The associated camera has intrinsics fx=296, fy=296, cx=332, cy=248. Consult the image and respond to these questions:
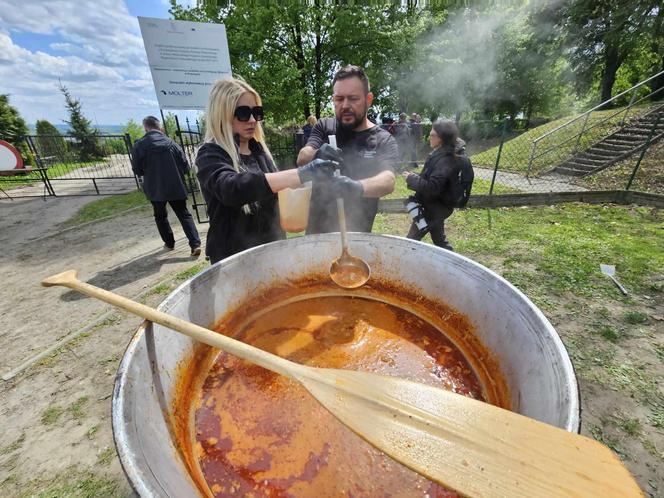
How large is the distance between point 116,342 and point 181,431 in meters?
2.41

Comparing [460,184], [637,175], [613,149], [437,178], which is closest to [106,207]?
[437,178]

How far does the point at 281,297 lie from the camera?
2279 mm

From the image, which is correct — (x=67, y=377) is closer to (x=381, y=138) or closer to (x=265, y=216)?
(x=265, y=216)

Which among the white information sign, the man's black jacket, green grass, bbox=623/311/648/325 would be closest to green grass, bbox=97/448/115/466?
the man's black jacket

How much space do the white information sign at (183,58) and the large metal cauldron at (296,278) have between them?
462 centimetres

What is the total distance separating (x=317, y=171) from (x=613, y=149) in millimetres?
13060

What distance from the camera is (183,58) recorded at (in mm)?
5184

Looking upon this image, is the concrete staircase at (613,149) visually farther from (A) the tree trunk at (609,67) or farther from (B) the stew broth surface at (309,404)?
(B) the stew broth surface at (309,404)

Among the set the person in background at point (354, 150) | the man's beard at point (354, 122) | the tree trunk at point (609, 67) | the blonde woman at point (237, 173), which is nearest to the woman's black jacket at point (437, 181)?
the person in background at point (354, 150)

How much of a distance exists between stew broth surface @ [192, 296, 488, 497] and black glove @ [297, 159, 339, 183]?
95 centimetres

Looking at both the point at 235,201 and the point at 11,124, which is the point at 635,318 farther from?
the point at 11,124

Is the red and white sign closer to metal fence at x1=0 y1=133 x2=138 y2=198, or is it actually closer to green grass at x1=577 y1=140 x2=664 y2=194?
metal fence at x1=0 y1=133 x2=138 y2=198

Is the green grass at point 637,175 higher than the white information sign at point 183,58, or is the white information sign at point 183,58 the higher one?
the white information sign at point 183,58

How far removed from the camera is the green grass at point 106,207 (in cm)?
725
